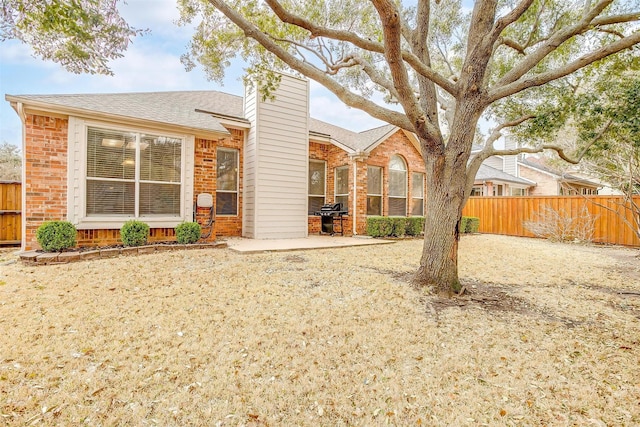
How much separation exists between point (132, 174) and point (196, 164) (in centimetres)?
143

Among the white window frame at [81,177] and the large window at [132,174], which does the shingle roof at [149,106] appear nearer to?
the white window frame at [81,177]

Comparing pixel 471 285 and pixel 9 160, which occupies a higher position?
pixel 9 160

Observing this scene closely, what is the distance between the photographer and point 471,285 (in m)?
4.73

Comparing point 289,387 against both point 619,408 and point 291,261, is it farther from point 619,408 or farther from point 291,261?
point 291,261

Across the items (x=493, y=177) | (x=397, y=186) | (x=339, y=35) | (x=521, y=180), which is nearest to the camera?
(x=339, y=35)

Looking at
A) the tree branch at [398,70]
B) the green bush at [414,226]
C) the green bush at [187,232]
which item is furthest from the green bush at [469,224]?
the green bush at [187,232]

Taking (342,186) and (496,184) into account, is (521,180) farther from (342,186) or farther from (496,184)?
(342,186)

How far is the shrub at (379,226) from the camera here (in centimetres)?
1009

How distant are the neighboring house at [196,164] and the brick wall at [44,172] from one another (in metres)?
0.02

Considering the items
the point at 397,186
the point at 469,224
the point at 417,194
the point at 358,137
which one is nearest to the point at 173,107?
the point at 358,137

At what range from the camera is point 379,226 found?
1008cm

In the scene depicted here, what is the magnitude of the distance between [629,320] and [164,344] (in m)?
4.95

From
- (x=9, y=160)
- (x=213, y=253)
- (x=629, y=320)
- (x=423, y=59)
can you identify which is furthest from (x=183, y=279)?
(x=9, y=160)

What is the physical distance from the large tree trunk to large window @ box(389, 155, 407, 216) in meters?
7.79
